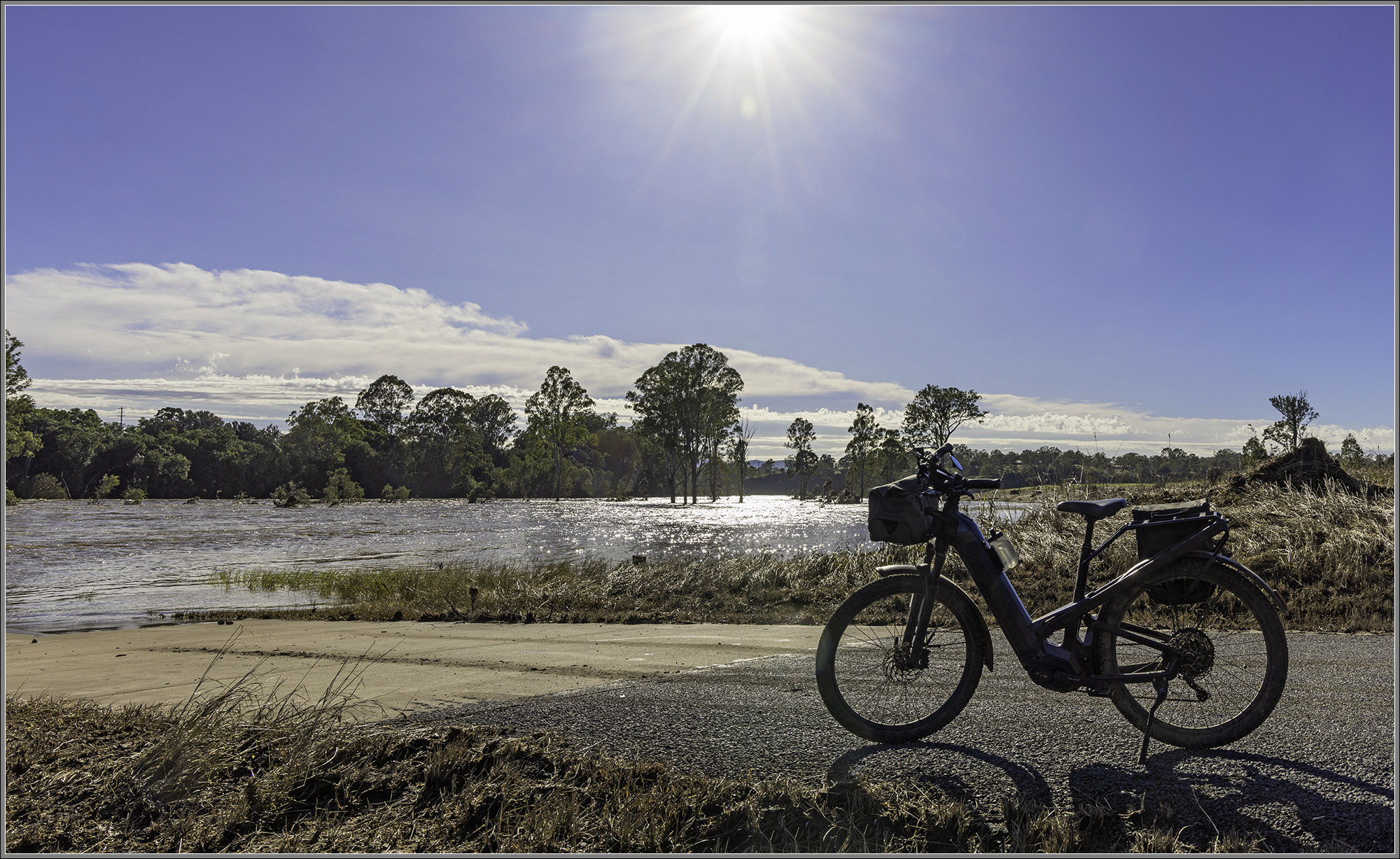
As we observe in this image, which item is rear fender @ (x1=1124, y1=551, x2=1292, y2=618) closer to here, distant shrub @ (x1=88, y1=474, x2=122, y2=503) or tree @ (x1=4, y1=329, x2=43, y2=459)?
tree @ (x1=4, y1=329, x2=43, y2=459)

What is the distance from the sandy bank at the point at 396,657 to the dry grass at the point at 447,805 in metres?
1.10

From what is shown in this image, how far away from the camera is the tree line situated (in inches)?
2712

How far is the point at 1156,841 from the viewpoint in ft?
9.45

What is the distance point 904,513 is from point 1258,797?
6.55 ft

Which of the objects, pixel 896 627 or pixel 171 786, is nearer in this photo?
pixel 171 786

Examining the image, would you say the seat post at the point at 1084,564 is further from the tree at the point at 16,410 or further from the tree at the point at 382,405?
the tree at the point at 382,405

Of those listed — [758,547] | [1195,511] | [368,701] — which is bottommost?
[758,547]

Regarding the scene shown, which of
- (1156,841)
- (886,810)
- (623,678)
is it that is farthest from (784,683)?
(1156,841)

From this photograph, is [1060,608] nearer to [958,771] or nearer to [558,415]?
[958,771]

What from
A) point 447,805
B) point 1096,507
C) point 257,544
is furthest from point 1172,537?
point 257,544

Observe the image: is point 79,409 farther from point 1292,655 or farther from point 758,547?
point 1292,655

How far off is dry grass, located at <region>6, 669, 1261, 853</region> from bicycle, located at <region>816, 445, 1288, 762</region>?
0.80 metres

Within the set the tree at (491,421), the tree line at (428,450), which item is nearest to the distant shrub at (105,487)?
the tree line at (428,450)

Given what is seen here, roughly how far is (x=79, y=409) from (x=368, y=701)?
101 metres
